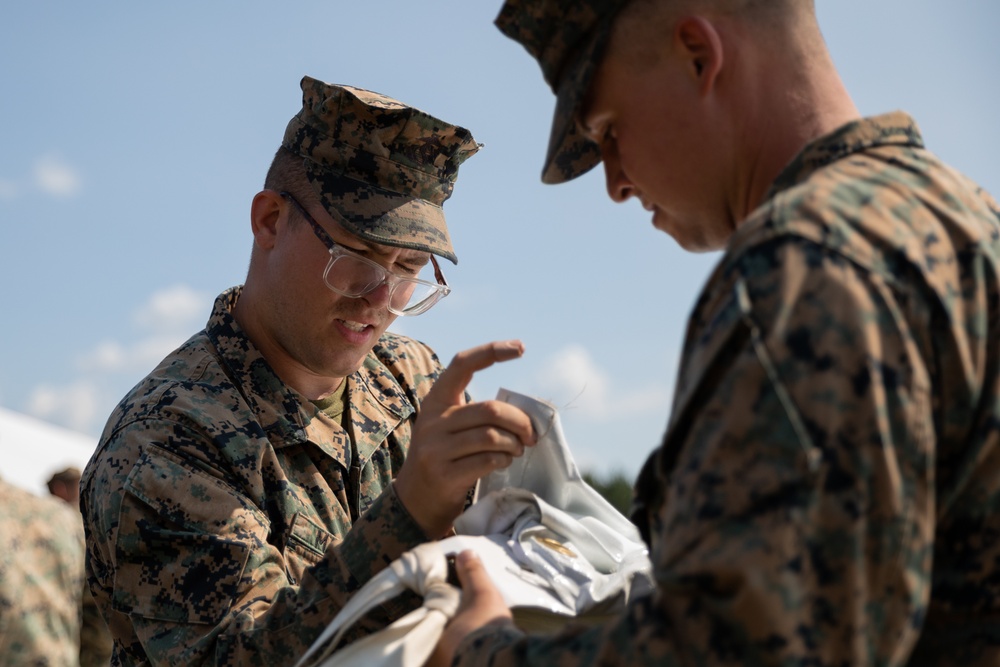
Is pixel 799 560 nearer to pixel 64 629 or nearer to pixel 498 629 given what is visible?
pixel 498 629

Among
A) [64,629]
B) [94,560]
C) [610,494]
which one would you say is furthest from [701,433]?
[610,494]

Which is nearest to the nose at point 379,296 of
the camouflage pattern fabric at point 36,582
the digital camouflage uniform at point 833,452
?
the camouflage pattern fabric at point 36,582

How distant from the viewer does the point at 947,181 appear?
6.30 ft

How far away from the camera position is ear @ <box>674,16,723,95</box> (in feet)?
6.82

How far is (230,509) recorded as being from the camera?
11.0ft

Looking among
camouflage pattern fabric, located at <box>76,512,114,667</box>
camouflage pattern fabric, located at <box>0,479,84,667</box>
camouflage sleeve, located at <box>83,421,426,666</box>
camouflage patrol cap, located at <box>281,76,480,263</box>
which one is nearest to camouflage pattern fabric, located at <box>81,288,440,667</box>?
camouflage sleeve, located at <box>83,421,426,666</box>

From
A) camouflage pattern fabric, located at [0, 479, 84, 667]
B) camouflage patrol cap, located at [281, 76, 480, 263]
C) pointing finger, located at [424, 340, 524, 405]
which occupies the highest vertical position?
camouflage patrol cap, located at [281, 76, 480, 263]

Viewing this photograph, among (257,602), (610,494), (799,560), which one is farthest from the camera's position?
(610,494)

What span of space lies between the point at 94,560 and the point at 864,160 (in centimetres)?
290

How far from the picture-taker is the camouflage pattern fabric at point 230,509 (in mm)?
2986

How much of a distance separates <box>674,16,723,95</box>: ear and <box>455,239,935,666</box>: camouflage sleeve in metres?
0.56

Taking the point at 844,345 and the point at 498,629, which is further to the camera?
the point at 498,629

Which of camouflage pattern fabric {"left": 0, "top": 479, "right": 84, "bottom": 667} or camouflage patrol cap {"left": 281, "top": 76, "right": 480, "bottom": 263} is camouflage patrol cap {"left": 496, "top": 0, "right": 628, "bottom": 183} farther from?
camouflage pattern fabric {"left": 0, "top": 479, "right": 84, "bottom": 667}

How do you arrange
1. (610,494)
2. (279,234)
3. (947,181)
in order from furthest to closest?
1. (610,494)
2. (279,234)
3. (947,181)
